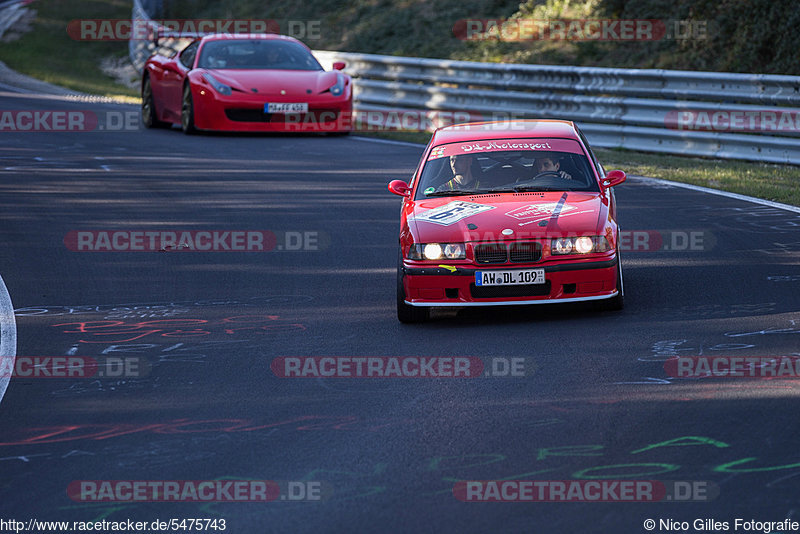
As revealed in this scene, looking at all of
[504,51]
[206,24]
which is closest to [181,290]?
[504,51]

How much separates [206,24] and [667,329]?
1200 inches

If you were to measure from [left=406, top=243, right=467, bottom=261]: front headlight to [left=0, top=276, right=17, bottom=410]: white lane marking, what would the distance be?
2658 mm

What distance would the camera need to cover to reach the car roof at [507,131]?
9586 mm

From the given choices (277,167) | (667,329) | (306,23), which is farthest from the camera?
(306,23)

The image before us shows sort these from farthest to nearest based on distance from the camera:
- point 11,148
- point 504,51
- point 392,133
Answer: point 504,51
point 392,133
point 11,148

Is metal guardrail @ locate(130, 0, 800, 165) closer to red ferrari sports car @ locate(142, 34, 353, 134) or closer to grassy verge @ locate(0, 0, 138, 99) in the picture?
red ferrari sports car @ locate(142, 34, 353, 134)

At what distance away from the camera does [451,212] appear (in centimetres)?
869

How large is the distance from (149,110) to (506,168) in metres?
11.7

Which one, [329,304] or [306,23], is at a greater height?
[306,23]

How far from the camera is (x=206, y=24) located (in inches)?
1441

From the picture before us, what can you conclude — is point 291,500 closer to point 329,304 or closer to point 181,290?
point 329,304
